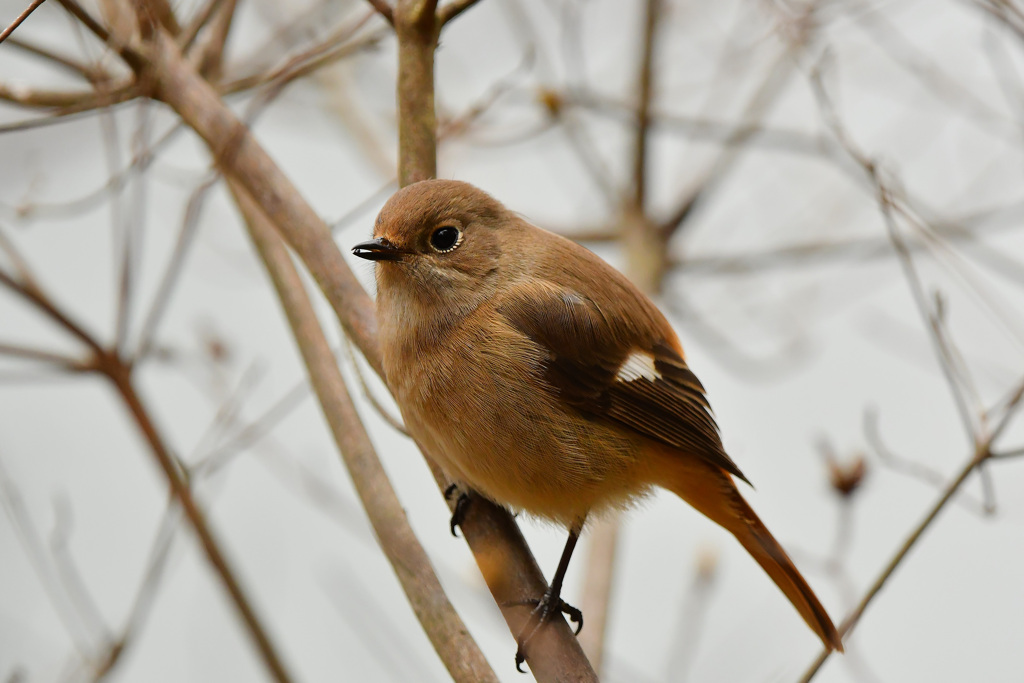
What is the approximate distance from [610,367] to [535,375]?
0.94 feet

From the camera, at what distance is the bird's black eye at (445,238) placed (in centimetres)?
288

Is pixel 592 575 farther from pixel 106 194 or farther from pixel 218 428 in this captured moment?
pixel 106 194

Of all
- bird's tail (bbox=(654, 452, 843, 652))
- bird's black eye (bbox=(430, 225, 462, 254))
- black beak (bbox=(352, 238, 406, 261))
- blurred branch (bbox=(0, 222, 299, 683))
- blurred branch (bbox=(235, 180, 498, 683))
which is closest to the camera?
blurred branch (bbox=(235, 180, 498, 683))

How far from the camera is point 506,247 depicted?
3.07m

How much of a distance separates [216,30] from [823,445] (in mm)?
2732

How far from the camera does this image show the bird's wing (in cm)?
291

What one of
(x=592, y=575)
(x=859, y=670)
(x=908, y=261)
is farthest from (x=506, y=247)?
(x=859, y=670)

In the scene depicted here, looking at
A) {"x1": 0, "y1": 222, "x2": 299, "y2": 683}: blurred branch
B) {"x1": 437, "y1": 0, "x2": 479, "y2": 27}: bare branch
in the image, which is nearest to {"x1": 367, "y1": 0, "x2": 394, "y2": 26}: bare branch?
{"x1": 437, "y1": 0, "x2": 479, "y2": 27}: bare branch

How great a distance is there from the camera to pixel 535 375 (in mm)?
2838

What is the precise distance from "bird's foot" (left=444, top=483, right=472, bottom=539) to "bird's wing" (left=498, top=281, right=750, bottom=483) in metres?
0.45

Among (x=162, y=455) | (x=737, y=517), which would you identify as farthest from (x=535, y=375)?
(x=162, y=455)

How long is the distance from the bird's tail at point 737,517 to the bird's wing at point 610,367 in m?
0.08

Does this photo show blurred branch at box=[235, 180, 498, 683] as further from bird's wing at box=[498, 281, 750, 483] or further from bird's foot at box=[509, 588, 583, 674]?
bird's wing at box=[498, 281, 750, 483]

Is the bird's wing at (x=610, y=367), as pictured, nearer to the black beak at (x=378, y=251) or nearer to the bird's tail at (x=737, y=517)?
the bird's tail at (x=737, y=517)
